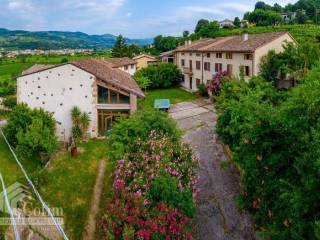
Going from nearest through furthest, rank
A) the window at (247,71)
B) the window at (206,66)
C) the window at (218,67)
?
the window at (247,71) → the window at (218,67) → the window at (206,66)

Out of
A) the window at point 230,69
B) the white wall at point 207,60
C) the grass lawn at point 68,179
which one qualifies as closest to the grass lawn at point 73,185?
the grass lawn at point 68,179

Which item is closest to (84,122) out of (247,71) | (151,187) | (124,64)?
(151,187)

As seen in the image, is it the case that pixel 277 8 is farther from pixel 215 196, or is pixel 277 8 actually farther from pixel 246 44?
pixel 215 196

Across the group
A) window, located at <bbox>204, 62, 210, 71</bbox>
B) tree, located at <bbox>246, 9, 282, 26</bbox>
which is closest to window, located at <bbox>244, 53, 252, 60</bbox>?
window, located at <bbox>204, 62, 210, 71</bbox>

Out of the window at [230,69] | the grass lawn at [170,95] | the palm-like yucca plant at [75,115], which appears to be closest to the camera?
the palm-like yucca plant at [75,115]

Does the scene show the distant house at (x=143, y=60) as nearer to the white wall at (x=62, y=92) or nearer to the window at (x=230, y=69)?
the window at (x=230, y=69)

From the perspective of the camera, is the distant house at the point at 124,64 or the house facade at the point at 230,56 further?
the distant house at the point at 124,64
